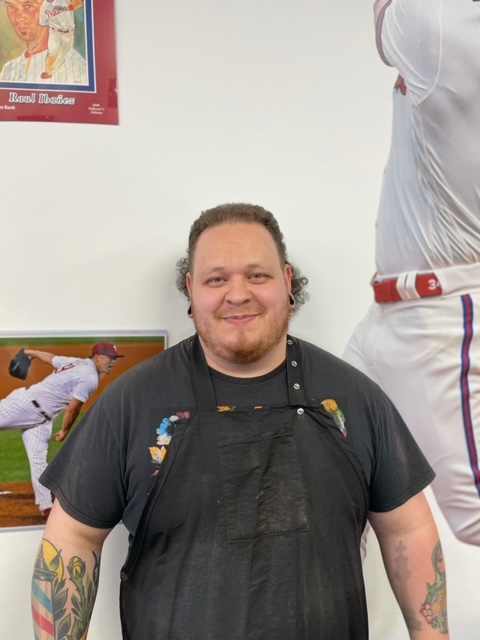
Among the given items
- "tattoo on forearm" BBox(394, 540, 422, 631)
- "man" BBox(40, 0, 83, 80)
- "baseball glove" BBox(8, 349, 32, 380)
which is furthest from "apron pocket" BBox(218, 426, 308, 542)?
"man" BBox(40, 0, 83, 80)

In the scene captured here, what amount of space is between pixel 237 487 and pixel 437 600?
513 millimetres

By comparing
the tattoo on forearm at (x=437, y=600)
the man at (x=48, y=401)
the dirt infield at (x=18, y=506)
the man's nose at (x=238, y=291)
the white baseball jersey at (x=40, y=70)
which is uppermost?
the white baseball jersey at (x=40, y=70)

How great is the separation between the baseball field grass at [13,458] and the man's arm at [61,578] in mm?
219

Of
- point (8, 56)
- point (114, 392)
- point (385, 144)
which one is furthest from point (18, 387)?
point (385, 144)

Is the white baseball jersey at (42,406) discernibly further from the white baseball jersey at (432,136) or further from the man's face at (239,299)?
the white baseball jersey at (432,136)

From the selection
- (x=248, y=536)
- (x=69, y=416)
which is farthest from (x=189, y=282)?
(x=248, y=536)

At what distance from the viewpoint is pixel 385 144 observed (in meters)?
1.30

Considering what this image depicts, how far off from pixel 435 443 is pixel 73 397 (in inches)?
32.9

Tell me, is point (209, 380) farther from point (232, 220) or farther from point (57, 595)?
point (57, 595)

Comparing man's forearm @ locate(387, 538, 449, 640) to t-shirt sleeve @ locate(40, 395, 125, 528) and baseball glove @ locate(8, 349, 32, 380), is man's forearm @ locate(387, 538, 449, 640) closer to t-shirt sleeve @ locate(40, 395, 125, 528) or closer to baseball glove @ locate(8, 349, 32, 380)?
t-shirt sleeve @ locate(40, 395, 125, 528)

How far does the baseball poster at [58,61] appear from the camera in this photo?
1169 mm

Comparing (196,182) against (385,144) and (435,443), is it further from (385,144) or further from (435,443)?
(435,443)

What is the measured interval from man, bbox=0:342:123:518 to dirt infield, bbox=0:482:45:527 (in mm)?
15

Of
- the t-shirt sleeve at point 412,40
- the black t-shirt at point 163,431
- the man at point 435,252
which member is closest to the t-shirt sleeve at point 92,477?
the black t-shirt at point 163,431
